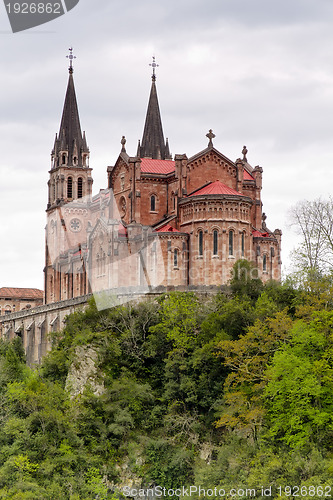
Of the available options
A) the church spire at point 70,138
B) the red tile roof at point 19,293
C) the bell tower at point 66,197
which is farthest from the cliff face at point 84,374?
the red tile roof at point 19,293

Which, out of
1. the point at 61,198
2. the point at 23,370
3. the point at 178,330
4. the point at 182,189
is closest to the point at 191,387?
the point at 178,330

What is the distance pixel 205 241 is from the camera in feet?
260

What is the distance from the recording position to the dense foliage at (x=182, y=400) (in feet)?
181

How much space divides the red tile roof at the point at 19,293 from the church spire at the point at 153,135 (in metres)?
48.5

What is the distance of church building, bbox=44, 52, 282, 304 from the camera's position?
3125 inches

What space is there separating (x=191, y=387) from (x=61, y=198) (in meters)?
45.3

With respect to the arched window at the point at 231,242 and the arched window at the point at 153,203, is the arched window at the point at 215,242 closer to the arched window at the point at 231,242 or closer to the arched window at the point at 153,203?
the arched window at the point at 231,242

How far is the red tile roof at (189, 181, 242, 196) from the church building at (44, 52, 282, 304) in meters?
0.10

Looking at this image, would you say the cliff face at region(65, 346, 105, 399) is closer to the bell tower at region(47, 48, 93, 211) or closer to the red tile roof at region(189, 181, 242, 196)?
the red tile roof at region(189, 181, 242, 196)

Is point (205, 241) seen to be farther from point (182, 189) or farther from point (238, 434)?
point (238, 434)

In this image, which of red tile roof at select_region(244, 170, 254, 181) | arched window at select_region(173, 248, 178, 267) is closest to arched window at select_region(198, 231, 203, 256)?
arched window at select_region(173, 248, 178, 267)

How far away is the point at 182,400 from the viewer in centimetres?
6638

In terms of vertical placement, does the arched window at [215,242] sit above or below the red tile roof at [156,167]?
below

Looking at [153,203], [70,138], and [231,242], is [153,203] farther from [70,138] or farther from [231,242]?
[70,138]
